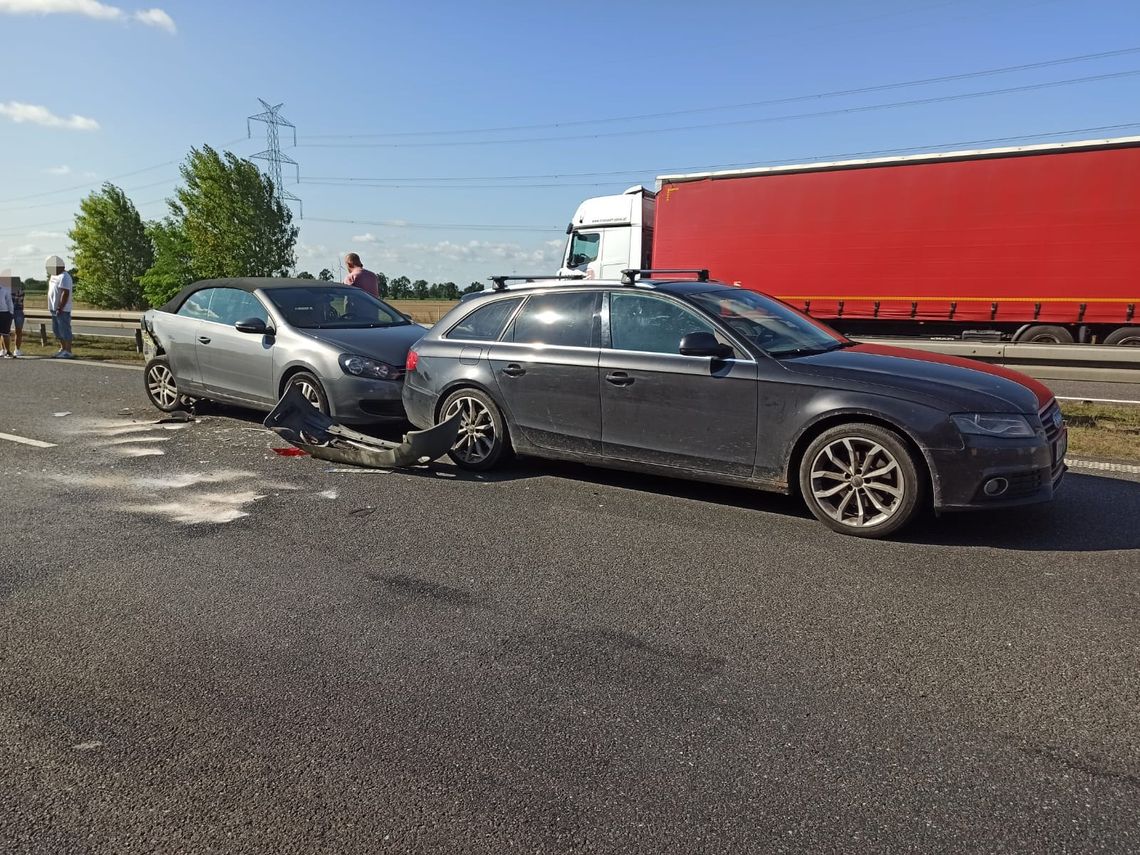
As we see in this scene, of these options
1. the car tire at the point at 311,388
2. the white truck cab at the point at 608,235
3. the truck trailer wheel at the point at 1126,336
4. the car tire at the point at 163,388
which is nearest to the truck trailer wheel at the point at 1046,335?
the truck trailer wheel at the point at 1126,336

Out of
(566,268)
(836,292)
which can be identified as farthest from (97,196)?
(836,292)

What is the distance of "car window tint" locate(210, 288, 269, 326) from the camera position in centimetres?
833

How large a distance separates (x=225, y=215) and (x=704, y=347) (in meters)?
64.9

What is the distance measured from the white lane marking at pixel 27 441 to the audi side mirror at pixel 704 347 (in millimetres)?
5971

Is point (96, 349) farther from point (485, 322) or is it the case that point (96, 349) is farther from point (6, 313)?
point (485, 322)

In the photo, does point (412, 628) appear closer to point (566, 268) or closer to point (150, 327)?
point (150, 327)

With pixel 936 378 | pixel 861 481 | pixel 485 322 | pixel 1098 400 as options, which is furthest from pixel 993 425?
pixel 1098 400

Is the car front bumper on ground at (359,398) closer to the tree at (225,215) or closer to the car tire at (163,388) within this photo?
the car tire at (163,388)

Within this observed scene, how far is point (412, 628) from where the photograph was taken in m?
3.59

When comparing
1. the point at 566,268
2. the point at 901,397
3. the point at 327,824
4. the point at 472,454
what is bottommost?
the point at 327,824

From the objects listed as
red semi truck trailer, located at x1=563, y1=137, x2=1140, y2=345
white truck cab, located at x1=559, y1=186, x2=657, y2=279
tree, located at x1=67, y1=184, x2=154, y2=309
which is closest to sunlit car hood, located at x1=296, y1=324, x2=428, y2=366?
red semi truck trailer, located at x1=563, y1=137, x2=1140, y2=345

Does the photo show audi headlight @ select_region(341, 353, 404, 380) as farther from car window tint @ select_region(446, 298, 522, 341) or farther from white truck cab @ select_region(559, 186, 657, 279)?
white truck cab @ select_region(559, 186, 657, 279)

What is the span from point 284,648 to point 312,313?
5.58 metres

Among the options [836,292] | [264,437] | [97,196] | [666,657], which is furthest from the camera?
[97,196]
